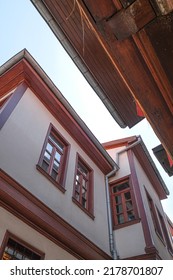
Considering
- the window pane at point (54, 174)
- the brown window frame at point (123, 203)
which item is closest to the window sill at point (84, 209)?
the window pane at point (54, 174)

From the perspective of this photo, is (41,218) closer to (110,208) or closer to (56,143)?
(56,143)

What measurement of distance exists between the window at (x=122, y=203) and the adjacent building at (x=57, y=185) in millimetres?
38

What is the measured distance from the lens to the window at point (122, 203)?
8078 millimetres

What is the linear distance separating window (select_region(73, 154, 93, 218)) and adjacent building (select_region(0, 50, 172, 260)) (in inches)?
1.3

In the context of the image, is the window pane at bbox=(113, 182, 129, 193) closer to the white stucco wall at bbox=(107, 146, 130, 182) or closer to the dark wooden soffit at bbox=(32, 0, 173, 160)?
the white stucco wall at bbox=(107, 146, 130, 182)

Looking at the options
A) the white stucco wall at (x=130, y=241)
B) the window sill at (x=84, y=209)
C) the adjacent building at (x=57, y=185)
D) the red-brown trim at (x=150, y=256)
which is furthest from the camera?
the white stucco wall at (x=130, y=241)

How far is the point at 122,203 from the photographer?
27.7ft

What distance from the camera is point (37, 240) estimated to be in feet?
14.7

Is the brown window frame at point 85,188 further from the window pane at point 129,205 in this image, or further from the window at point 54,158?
the window pane at point 129,205

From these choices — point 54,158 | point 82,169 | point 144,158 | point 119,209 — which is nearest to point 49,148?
point 54,158

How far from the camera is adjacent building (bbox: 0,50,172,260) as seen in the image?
439 centimetres

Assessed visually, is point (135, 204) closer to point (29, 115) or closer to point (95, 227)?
point (95, 227)

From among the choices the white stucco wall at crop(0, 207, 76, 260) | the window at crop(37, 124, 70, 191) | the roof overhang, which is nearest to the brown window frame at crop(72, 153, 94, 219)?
the window at crop(37, 124, 70, 191)

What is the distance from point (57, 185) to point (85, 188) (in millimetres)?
1961
